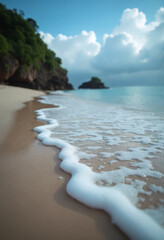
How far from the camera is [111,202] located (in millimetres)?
969

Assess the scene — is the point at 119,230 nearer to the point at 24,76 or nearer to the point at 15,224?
the point at 15,224

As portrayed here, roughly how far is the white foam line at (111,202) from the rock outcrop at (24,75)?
15482 mm

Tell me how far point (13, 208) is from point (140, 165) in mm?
1335

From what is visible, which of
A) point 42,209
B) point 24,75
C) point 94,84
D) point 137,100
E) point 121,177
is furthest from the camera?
point 94,84

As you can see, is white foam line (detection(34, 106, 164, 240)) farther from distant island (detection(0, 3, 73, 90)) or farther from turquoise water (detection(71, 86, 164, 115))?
distant island (detection(0, 3, 73, 90))

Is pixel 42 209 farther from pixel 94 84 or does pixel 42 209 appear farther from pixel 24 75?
pixel 94 84

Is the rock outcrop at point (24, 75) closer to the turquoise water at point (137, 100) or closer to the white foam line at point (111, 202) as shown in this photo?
the turquoise water at point (137, 100)

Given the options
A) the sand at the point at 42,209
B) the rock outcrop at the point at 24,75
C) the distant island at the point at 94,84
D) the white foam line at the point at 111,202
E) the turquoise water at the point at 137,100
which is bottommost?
the sand at the point at 42,209

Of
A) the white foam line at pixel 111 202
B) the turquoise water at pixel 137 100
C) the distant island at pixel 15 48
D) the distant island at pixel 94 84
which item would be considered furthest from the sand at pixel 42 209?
the distant island at pixel 94 84

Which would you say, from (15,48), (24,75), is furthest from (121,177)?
(24,75)

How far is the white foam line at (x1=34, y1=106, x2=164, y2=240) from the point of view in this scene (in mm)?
787

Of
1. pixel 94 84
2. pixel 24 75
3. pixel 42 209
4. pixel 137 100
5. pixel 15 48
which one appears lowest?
pixel 42 209

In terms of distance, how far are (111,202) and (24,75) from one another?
1983cm

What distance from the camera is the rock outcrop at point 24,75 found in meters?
13.5
